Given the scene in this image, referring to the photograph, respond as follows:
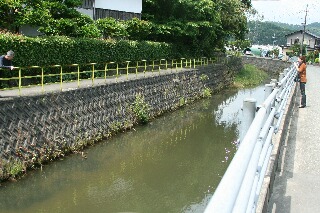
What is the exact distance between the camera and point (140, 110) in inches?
703

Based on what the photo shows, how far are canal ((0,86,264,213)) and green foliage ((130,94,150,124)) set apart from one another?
1.64 ft

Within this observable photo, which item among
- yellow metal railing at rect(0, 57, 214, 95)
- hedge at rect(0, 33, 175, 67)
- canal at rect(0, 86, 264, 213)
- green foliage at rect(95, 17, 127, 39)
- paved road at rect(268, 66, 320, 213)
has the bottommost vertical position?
canal at rect(0, 86, 264, 213)

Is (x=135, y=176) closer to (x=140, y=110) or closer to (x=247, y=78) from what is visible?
(x=140, y=110)

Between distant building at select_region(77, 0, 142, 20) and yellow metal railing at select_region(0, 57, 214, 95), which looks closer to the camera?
yellow metal railing at select_region(0, 57, 214, 95)

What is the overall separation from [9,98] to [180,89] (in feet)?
46.5

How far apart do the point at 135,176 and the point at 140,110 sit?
662cm

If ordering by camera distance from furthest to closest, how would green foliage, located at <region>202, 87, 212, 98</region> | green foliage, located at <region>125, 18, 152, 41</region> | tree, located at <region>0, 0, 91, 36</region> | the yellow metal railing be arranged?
green foliage, located at <region>202, 87, 212, 98</region> → green foliage, located at <region>125, 18, 152, 41</region> → tree, located at <region>0, 0, 91, 36</region> → the yellow metal railing

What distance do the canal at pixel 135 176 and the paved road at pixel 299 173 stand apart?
349 centimetres

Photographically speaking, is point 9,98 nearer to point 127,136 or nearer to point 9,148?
point 9,148

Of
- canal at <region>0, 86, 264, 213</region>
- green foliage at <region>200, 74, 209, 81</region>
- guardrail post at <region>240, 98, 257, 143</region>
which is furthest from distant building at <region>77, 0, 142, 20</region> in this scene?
guardrail post at <region>240, 98, 257, 143</region>

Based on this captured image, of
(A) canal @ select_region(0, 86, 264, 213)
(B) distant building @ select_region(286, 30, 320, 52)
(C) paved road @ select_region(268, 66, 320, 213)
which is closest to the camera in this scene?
(C) paved road @ select_region(268, 66, 320, 213)

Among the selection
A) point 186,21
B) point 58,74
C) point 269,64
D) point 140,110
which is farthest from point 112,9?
point 269,64

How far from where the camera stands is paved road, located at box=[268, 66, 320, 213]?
159 inches

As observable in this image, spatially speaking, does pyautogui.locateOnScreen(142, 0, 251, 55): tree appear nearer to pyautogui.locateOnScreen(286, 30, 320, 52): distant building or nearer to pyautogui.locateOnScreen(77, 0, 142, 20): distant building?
pyautogui.locateOnScreen(77, 0, 142, 20): distant building
